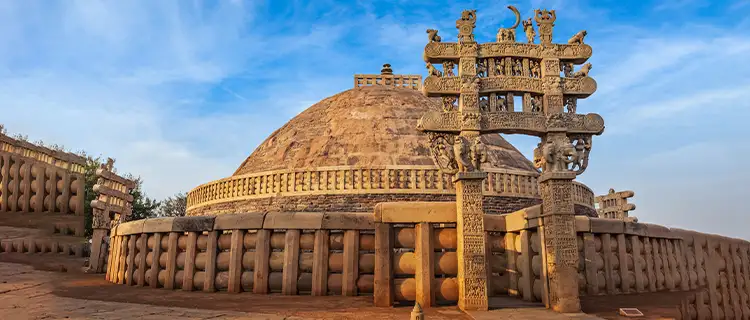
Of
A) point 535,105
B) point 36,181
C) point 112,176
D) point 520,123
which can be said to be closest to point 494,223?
Answer: point 520,123

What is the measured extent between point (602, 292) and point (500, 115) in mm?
3532

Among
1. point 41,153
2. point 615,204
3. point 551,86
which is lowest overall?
point 615,204

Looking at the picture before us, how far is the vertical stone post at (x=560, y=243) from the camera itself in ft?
20.9

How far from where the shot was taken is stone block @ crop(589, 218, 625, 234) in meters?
7.94

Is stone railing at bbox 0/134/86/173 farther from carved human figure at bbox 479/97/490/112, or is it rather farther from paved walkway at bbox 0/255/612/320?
carved human figure at bbox 479/97/490/112

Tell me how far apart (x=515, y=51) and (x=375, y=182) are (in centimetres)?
1066

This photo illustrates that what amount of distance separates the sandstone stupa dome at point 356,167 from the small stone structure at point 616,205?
25.9 inches

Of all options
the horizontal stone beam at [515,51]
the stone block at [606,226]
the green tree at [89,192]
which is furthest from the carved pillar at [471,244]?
the green tree at [89,192]

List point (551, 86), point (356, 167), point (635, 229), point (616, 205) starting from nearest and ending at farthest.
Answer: point (551, 86), point (635, 229), point (356, 167), point (616, 205)

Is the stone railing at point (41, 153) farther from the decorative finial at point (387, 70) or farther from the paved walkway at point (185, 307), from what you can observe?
the decorative finial at point (387, 70)

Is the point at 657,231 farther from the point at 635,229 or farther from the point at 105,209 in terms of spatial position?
the point at 105,209

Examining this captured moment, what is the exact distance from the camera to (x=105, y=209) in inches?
500

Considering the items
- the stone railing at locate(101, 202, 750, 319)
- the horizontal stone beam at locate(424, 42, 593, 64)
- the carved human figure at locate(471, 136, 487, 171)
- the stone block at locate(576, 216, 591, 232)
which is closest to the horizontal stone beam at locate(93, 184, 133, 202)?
the stone railing at locate(101, 202, 750, 319)

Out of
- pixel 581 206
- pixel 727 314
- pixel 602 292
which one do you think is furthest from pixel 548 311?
pixel 581 206
